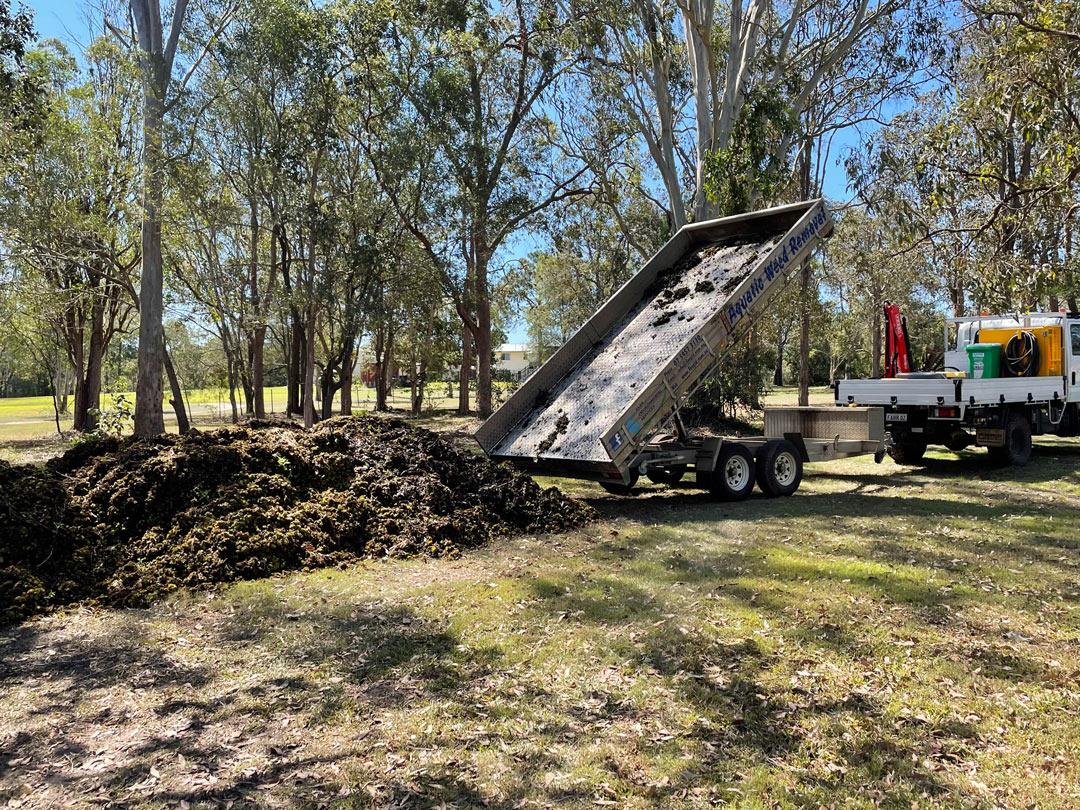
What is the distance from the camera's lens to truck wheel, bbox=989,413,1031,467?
1338 centimetres

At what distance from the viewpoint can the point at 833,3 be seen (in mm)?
19406

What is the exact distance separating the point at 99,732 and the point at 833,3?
874 inches

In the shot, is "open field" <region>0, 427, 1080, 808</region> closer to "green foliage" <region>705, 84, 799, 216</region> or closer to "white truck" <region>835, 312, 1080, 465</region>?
"white truck" <region>835, 312, 1080, 465</region>

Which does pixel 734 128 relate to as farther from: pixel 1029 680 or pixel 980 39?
pixel 1029 680

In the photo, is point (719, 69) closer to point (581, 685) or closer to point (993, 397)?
point (993, 397)

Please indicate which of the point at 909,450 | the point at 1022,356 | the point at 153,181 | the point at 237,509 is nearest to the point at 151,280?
the point at 153,181

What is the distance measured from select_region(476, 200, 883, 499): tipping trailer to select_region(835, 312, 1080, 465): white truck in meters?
1.84

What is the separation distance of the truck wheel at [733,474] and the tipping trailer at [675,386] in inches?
0.7

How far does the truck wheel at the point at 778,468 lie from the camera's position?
35.7 feet

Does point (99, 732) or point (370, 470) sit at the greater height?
point (370, 470)

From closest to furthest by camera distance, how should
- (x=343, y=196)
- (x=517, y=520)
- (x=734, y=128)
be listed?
(x=517, y=520) < (x=734, y=128) < (x=343, y=196)

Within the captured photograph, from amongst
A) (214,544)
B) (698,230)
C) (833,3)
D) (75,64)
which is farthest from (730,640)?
(75,64)

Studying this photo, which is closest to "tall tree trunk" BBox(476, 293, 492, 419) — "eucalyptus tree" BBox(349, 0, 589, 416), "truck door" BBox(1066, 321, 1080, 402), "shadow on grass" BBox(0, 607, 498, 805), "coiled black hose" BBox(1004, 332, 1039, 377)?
"eucalyptus tree" BBox(349, 0, 589, 416)

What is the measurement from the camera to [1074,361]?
14.7 meters
